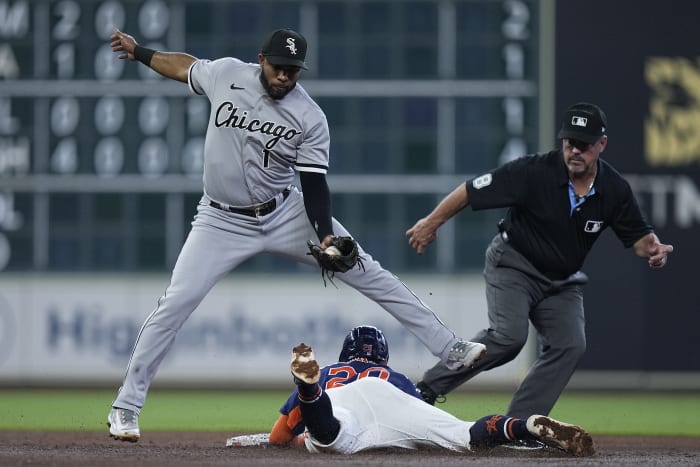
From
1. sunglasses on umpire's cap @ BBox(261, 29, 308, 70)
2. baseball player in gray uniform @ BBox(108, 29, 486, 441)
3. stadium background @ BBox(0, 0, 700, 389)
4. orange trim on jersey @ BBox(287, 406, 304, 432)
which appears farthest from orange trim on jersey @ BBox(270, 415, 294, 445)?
stadium background @ BBox(0, 0, 700, 389)

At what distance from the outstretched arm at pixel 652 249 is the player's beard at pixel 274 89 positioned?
5.98ft

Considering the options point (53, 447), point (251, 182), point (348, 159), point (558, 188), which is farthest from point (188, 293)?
point (348, 159)

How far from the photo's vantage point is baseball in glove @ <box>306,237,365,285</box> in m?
5.18

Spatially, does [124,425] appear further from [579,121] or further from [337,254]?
[579,121]

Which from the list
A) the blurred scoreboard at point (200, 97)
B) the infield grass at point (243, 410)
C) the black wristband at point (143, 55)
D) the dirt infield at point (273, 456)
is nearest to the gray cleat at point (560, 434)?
the dirt infield at point (273, 456)

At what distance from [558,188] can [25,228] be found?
23.5ft

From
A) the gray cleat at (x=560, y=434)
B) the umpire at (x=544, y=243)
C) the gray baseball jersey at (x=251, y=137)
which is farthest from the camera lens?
the umpire at (x=544, y=243)

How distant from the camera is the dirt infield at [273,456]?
481 cm

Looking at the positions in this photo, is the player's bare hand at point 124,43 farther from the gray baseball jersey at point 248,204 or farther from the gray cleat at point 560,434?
the gray cleat at point 560,434

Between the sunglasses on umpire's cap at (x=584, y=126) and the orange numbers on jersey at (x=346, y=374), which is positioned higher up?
the sunglasses on umpire's cap at (x=584, y=126)

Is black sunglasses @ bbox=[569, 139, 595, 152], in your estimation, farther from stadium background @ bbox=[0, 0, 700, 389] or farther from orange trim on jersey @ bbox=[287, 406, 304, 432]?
stadium background @ bbox=[0, 0, 700, 389]

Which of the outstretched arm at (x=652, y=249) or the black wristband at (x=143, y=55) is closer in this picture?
the black wristband at (x=143, y=55)

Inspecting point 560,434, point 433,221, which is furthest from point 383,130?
point 560,434

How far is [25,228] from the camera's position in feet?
38.4
